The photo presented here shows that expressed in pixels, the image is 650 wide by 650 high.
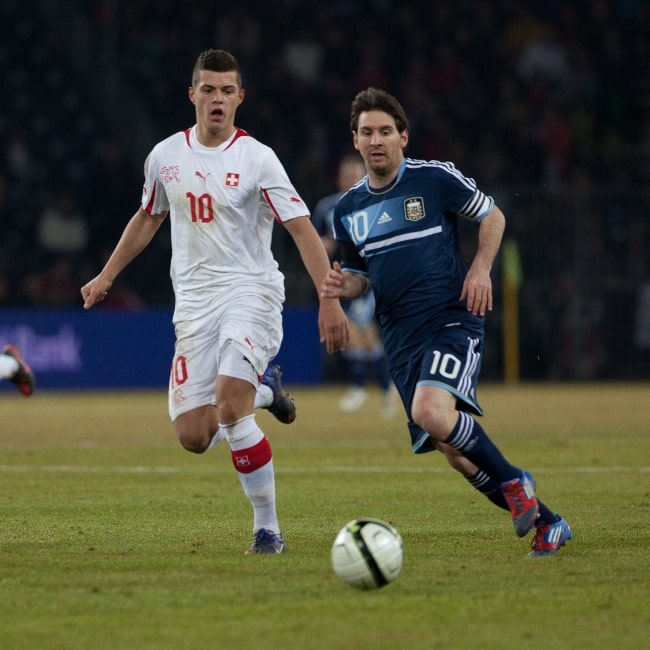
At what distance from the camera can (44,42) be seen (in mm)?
24703

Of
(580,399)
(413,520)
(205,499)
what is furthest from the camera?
(580,399)

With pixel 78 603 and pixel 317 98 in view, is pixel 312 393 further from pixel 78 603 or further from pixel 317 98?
pixel 78 603

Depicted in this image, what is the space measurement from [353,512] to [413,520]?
1.59ft

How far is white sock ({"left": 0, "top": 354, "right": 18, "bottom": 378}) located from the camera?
36.5ft

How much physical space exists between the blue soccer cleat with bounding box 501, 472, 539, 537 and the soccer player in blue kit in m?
0.09

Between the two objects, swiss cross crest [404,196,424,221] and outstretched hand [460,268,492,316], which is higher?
swiss cross crest [404,196,424,221]

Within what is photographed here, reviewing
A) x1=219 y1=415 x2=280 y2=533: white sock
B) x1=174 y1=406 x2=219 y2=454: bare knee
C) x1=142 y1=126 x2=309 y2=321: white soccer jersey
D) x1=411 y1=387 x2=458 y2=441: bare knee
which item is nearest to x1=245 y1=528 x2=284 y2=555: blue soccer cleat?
x1=219 y1=415 x2=280 y2=533: white sock

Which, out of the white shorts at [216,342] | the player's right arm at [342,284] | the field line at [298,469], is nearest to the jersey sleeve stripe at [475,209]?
the player's right arm at [342,284]

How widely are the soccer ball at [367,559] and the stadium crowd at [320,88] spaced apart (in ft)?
54.4

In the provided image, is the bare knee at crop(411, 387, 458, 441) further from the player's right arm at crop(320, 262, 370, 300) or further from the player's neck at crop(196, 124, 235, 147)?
the player's neck at crop(196, 124, 235, 147)

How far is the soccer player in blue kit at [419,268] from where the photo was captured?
6.63m

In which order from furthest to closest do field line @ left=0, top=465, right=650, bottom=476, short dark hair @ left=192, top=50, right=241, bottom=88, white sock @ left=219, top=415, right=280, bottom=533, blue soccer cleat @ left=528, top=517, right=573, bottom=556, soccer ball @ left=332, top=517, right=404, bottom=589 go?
field line @ left=0, top=465, right=650, bottom=476 < short dark hair @ left=192, top=50, right=241, bottom=88 < white sock @ left=219, top=415, right=280, bottom=533 < blue soccer cleat @ left=528, top=517, right=573, bottom=556 < soccer ball @ left=332, top=517, right=404, bottom=589

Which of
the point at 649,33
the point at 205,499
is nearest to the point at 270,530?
the point at 205,499

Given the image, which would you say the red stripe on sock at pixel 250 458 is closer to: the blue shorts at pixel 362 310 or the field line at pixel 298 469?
the field line at pixel 298 469
